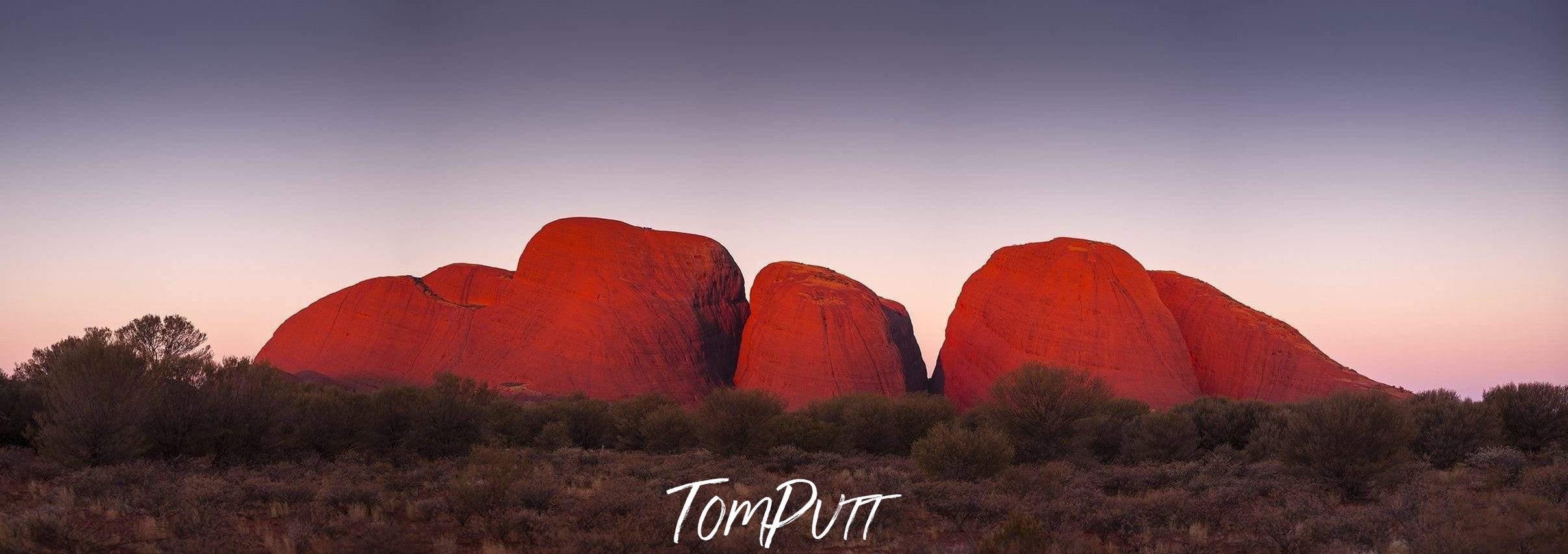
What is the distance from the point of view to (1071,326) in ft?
145

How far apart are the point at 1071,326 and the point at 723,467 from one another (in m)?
28.7

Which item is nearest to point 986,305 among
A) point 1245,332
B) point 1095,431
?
A: point 1245,332

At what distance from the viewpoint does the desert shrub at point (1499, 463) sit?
57.1 ft

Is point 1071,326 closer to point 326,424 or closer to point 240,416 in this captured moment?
point 326,424

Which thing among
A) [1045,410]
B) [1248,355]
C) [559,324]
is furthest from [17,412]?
[1248,355]

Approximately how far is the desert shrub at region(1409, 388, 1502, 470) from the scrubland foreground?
94 mm

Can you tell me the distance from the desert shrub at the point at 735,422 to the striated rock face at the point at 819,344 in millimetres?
17317

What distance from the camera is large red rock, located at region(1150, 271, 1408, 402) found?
139 ft

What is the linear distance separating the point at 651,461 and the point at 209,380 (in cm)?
907

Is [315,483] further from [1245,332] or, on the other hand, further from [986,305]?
[1245,332]

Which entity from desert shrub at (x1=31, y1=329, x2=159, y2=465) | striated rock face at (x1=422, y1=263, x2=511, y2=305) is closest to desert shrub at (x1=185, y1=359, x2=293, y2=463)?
desert shrub at (x1=31, y1=329, x2=159, y2=465)

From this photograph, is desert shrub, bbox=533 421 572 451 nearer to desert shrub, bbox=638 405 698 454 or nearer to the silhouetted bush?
A: desert shrub, bbox=638 405 698 454

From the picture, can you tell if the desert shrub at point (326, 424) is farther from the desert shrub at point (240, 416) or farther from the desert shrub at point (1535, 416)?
the desert shrub at point (1535, 416)

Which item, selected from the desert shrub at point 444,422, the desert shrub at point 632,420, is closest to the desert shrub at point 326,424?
the desert shrub at point 444,422
